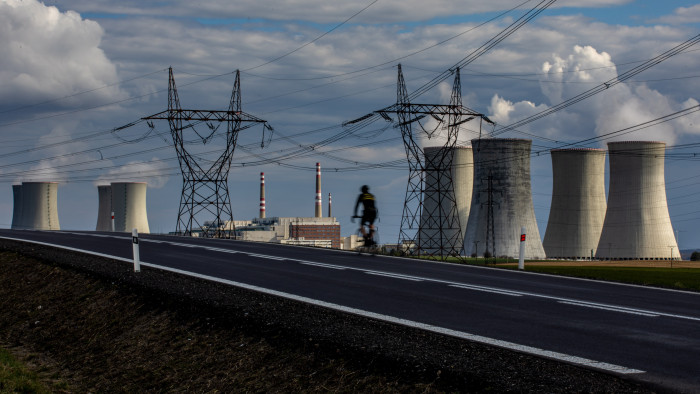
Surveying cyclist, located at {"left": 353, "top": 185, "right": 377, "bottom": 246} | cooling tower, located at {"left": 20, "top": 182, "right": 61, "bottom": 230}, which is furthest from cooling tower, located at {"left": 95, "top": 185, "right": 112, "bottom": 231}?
cyclist, located at {"left": 353, "top": 185, "right": 377, "bottom": 246}

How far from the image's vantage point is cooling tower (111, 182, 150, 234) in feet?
238

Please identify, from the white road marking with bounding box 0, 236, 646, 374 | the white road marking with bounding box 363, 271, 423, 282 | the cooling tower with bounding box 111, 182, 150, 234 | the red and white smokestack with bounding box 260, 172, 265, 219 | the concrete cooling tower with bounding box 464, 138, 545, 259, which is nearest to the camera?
the white road marking with bounding box 0, 236, 646, 374

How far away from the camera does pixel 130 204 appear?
241 feet

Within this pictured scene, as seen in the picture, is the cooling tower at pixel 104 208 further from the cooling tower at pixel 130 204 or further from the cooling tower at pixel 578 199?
the cooling tower at pixel 578 199

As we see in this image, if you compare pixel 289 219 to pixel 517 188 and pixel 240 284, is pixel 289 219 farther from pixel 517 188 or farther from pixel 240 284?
pixel 240 284

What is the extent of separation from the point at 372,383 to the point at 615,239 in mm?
49075

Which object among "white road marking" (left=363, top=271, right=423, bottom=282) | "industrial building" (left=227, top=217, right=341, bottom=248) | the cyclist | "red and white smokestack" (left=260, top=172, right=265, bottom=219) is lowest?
"industrial building" (left=227, top=217, right=341, bottom=248)

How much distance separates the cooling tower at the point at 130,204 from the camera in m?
72.7

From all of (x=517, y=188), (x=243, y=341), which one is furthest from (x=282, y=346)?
(x=517, y=188)

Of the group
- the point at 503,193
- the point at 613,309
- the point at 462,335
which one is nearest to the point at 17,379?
the point at 462,335

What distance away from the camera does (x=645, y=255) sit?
50625 mm

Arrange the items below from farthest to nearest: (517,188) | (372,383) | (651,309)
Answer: (517,188)
(651,309)
(372,383)

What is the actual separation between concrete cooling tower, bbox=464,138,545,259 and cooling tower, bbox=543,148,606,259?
2966mm

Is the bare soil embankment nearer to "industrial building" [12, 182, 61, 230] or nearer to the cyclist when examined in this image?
the cyclist
